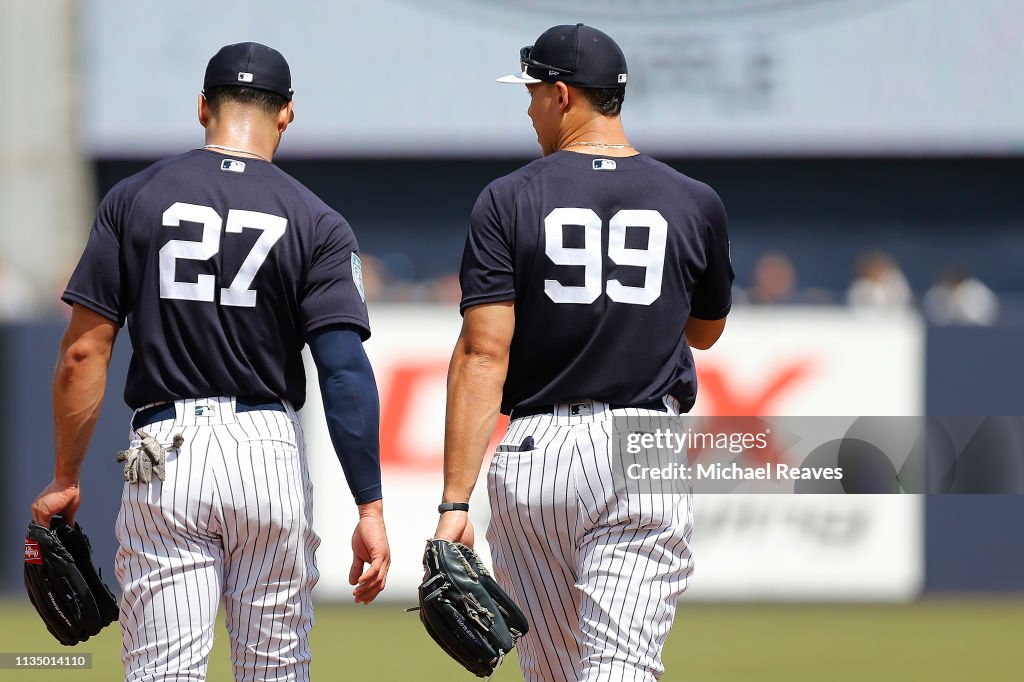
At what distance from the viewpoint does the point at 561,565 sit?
3.95m

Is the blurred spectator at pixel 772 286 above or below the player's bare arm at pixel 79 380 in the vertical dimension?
above

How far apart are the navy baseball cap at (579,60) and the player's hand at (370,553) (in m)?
1.24

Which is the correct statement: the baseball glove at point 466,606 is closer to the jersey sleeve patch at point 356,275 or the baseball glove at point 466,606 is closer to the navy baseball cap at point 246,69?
the jersey sleeve patch at point 356,275

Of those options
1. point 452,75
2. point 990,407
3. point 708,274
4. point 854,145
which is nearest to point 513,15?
point 452,75

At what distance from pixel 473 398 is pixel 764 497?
563 cm

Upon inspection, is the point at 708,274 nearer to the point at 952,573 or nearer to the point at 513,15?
the point at 952,573

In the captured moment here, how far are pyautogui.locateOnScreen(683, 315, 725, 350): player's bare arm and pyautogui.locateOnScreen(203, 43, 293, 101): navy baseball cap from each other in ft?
4.29

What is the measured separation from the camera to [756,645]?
315 inches

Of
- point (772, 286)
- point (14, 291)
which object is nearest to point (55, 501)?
point (772, 286)

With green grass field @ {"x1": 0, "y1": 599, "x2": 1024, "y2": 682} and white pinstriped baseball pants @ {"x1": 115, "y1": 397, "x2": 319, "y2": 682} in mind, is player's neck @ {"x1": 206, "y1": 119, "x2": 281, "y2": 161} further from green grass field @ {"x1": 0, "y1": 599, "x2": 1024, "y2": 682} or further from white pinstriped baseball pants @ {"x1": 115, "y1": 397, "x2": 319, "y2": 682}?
green grass field @ {"x1": 0, "y1": 599, "x2": 1024, "y2": 682}

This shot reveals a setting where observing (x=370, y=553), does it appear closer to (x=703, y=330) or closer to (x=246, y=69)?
(x=703, y=330)

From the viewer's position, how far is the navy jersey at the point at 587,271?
388 cm

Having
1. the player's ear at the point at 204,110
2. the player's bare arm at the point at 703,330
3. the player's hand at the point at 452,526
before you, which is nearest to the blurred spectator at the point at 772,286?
the player's bare arm at the point at 703,330

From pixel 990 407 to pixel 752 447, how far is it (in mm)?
2026
